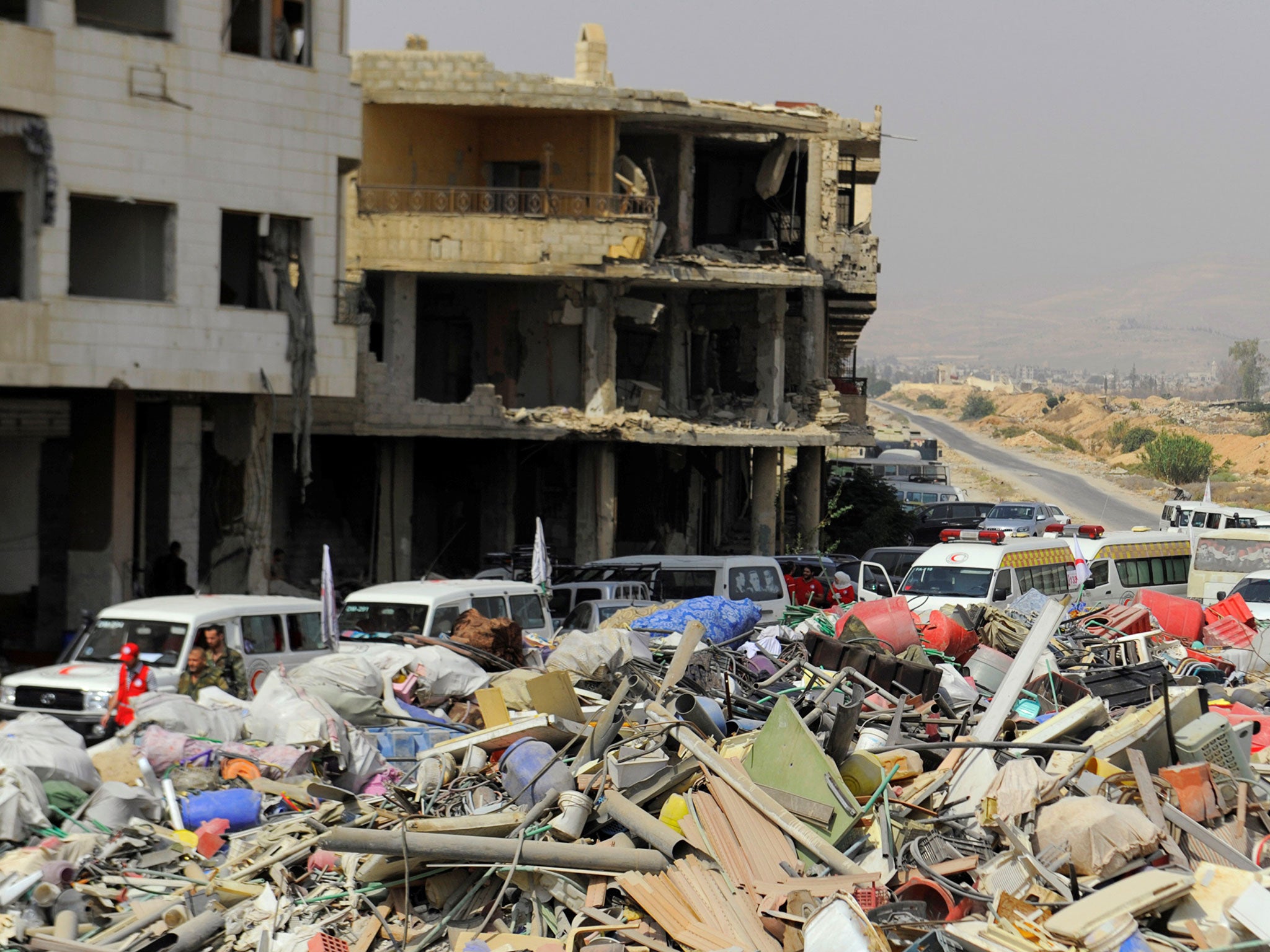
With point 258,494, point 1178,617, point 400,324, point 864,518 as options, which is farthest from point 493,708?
point 864,518

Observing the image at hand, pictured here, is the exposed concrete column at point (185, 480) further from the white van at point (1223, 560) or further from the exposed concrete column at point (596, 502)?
the white van at point (1223, 560)

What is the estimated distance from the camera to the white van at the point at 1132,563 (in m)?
25.4

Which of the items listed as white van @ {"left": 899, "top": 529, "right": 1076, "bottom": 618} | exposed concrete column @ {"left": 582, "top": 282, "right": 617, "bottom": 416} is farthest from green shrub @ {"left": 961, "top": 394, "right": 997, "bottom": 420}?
white van @ {"left": 899, "top": 529, "right": 1076, "bottom": 618}

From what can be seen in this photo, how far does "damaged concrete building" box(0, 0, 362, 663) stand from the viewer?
18.8 meters

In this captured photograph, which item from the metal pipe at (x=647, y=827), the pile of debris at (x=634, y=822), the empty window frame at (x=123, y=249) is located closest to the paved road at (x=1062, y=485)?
the empty window frame at (x=123, y=249)

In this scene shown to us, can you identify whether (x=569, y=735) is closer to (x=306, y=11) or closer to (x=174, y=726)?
(x=174, y=726)

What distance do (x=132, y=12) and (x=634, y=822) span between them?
49.3ft

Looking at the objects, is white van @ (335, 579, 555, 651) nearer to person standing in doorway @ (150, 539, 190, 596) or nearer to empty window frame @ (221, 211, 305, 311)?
person standing in doorway @ (150, 539, 190, 596)

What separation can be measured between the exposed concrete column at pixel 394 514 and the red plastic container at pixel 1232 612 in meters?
15.6

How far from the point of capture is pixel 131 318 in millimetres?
19531

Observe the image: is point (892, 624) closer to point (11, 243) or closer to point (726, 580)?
point (726, 580)

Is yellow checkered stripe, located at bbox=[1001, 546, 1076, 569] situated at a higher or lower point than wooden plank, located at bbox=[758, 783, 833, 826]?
higher

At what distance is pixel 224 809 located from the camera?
441 inches

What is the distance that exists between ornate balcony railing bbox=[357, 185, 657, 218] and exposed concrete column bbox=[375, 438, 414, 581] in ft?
15.4
